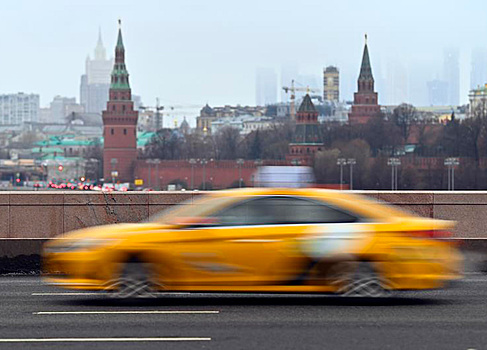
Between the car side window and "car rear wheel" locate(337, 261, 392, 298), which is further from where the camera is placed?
the car side window

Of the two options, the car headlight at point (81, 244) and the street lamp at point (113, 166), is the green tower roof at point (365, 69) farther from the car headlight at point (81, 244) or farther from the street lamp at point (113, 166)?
the car headlight at point (81, 244)

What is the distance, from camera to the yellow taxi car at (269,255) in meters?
13.6

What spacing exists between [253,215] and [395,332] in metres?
2.48

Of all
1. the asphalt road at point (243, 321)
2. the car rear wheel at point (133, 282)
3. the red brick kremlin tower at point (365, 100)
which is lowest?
the asphalt road at point (243, 321)

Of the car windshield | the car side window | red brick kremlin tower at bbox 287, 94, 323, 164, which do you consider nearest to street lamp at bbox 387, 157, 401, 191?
red brick kremlin tower at bbox 287, 94, 323, 164

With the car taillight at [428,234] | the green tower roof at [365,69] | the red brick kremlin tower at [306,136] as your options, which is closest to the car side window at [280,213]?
the car taillight at [428,234]

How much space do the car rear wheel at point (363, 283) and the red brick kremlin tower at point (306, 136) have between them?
145 metres

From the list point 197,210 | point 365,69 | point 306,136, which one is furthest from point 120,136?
point 197,210

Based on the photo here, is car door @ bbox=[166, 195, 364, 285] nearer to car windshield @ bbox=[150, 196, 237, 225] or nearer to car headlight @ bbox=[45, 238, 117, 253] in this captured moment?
car windshield @ bbox=[150, 196, 237, 225]

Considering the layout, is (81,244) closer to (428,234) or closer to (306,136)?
(428,234)

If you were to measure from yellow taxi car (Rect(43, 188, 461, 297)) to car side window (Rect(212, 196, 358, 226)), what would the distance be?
Result: 0.01m

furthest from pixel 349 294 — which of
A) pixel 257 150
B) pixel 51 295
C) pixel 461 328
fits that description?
pixel 257 150

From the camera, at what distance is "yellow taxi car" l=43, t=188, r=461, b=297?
1357cm

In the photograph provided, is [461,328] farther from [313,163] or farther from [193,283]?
[313,163]
